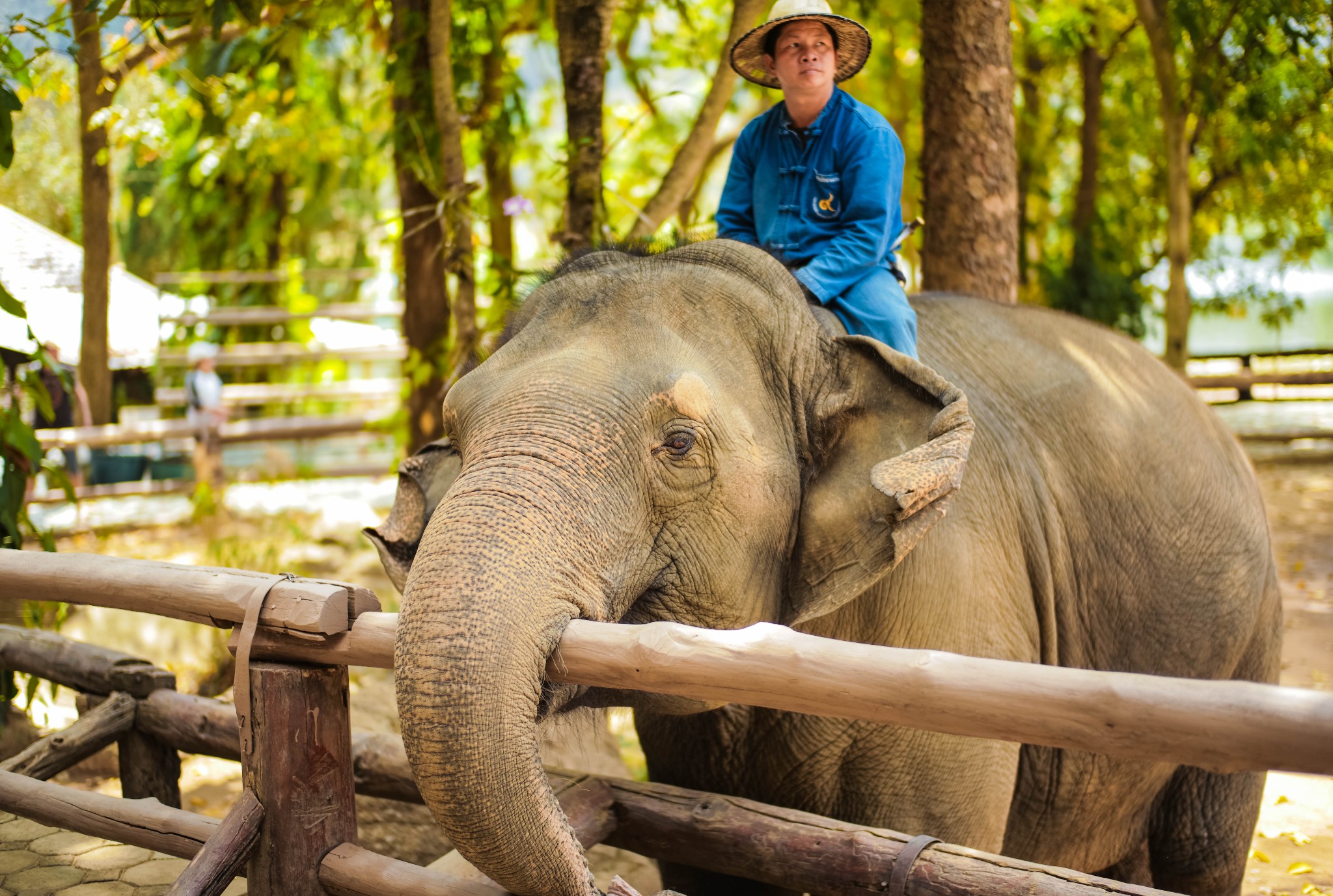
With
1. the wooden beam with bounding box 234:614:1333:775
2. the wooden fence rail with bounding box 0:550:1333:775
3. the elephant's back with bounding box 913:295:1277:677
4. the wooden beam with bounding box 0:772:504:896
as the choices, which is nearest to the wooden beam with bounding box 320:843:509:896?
the wooden beam with bounding box 0:772:504:896

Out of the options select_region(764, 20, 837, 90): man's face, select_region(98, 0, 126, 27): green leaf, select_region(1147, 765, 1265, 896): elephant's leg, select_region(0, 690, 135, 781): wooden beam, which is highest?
select_region(98, 0, 126, 27): green leaf

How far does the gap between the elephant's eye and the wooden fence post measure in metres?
0.86

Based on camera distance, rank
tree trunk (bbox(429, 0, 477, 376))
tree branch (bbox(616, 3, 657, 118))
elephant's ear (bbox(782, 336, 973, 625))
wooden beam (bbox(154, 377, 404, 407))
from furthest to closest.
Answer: wooden beam (bbox(154, 377, 404, 407))
tree branch (bbox(616, 3, 657, 118))
tree trunk (bbox(429, 0, 477, 376))
elephant's ear (bbox(782, 336, 973, 625))

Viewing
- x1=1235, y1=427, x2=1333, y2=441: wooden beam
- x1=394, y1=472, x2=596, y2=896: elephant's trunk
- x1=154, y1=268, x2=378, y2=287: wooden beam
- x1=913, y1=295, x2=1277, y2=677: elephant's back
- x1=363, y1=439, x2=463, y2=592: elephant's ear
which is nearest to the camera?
x1=394, y1=472, x2=596, y2=896: elephant's trunk

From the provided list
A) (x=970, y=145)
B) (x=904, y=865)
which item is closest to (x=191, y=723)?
(x=904, y=865)

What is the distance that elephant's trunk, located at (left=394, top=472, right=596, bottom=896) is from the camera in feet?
5.99

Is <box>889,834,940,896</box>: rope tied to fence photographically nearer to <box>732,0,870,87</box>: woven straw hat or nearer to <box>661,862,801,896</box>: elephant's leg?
<box>661,862,801,896</box>: elephant's leg

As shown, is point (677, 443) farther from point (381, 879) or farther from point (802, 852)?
point (381, 879)

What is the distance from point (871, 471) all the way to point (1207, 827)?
2.18m

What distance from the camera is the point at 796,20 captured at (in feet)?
9.41

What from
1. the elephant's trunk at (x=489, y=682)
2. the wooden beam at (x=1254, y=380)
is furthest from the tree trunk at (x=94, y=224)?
the wooden beam at (x=1254, y=380)

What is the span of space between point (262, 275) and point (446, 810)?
14.1 meters

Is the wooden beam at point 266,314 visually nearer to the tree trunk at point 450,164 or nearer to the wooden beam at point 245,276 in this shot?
the wooden beam at point 245,276

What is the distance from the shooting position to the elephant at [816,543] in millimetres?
1923
